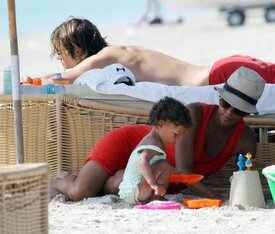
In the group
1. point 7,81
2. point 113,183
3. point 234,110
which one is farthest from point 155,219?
point 7,81

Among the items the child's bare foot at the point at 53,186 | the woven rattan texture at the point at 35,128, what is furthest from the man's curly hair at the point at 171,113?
the woven rattan texture at the point at 35,128

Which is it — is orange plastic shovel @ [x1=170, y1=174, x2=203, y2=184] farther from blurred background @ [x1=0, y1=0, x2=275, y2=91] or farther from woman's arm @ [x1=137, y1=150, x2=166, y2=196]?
blurred background @ [x1=0, y1=0, x2=275, y2=91]

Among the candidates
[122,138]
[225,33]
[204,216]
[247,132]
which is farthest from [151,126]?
[225,33]

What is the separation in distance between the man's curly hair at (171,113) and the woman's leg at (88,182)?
1.56 feet

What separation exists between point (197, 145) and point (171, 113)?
423 mm

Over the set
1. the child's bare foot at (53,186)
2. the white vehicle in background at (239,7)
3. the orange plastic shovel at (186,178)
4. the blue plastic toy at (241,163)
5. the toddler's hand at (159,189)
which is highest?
the blue plastic toy at (241,163)

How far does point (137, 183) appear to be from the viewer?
4.95 meters

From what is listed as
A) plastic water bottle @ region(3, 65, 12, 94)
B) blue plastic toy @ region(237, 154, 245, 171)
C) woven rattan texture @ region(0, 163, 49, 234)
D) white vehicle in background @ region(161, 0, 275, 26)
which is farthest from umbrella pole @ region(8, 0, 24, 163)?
white vehicle in background @ region(161, 0, 275, 26)

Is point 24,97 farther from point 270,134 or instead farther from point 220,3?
point 220,3

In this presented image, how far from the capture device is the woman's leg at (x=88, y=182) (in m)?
5.21

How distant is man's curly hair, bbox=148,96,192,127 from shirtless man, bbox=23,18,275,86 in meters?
1.07

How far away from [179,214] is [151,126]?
74cm

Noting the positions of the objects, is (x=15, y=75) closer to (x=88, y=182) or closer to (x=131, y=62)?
(x=88, y=182)

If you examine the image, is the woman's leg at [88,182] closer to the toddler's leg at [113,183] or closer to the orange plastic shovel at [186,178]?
the toddler's leg at [113,183]
